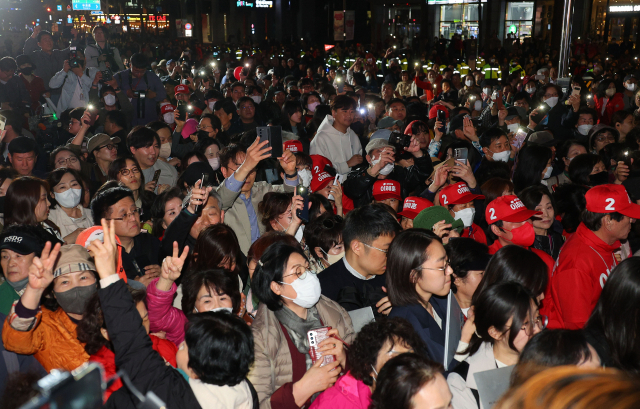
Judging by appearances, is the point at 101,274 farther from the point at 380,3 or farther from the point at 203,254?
the point at 380,3

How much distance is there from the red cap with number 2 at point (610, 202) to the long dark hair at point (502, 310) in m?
1.34

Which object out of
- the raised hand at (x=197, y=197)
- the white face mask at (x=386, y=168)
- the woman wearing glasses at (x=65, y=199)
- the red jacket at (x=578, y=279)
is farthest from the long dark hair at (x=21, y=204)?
the red jacket at (x=578, y=279)

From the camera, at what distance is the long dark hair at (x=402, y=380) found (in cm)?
192

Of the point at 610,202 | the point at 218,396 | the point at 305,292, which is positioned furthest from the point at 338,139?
the point at 218,396

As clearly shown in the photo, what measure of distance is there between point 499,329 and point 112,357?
1958 millimetres

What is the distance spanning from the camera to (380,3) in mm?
28906

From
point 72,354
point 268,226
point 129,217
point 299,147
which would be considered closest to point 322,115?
point 299,147

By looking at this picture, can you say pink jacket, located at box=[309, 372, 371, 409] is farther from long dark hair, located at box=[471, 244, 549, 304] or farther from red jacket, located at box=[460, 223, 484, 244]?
red jacket, located at box=[460, 223, 484, 244]

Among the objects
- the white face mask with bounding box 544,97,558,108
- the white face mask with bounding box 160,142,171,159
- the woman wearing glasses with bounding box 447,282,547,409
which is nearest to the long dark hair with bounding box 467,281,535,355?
the woman wearing glasses with bounding box 447,282,547,409

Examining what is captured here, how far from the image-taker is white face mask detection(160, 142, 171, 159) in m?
6.76

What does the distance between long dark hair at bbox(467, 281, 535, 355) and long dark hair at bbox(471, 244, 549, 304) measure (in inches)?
12.9

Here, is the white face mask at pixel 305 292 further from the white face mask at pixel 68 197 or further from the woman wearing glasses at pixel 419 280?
the white face mask at pixel 68 197

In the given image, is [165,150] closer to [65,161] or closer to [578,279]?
[65,161]

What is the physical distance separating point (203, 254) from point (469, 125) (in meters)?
4.24
